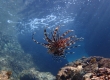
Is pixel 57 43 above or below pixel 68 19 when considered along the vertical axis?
A: below

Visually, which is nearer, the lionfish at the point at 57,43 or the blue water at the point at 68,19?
the lionfish at the point at 57,43

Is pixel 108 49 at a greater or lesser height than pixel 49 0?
lesser

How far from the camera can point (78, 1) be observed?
68.3 ft

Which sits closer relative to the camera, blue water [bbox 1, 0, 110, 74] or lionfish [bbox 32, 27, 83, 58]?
lionfish [bbox 32, 27, 83, 58]

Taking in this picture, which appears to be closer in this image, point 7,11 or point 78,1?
point 78,1

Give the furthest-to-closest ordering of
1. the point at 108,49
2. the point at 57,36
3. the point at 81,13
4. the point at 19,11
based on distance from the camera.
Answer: the point at 108,49, the point at 81,13, the point at 19,11, the point at 57,36

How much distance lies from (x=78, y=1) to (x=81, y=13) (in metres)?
4.66

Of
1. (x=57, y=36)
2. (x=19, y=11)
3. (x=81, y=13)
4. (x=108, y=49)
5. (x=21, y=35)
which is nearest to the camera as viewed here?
(x=57, y=36)

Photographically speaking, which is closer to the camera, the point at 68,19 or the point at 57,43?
the point at 57,43

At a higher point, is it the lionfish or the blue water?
the blue water

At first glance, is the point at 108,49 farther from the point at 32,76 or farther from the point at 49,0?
the point at 32,76

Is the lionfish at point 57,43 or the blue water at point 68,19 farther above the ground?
the blue water at point 68,19

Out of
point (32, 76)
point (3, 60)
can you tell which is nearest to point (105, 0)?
point (32, 76)

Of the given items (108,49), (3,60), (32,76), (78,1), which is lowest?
(32,76)
